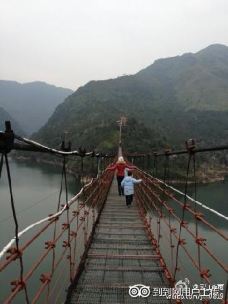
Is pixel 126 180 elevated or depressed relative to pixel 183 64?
depressed

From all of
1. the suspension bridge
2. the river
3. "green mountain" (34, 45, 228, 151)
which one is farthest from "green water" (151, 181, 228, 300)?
"green mountain" (34, 45, 228, 151)

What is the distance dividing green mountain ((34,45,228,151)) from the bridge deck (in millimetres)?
53849

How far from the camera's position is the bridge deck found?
3025 millimetres

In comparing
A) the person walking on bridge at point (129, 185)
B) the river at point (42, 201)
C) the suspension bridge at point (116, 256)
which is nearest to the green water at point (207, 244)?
the river at point (42, 201)

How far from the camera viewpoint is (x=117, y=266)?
3.67 m

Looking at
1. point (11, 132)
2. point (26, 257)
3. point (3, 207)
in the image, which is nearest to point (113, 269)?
point (11, 132)

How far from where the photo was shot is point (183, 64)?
159000mm

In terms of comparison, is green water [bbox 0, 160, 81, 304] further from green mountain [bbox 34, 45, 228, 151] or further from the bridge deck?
green mountain [bbox 34, 45, 228, 151]

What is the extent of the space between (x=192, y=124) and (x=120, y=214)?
91.6 metres

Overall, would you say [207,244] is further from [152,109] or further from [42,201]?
[152,109]

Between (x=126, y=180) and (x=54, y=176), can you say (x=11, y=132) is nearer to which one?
(x=126, y=180)

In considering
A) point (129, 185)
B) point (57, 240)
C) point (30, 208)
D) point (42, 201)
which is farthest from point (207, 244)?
point (57, 240)

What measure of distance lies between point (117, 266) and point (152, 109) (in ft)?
343

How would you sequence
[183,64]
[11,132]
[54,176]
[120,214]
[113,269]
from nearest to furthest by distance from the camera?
[11,132]
[113,269]
[120,214]
[54,176]
[183,64]
